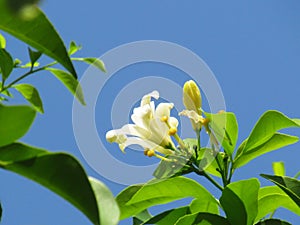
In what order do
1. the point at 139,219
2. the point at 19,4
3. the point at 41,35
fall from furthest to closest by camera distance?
the point at 139,219 → the point at 41,35 → the point at 19,4

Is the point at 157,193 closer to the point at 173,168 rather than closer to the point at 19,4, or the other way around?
the point at 173,168

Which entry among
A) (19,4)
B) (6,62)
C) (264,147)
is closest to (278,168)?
(264,147)

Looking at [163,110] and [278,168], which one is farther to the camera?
[278,168]

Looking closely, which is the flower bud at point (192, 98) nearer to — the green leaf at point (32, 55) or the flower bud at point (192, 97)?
the flower bud at point (192, 97)

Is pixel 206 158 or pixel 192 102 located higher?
pixel 192 102

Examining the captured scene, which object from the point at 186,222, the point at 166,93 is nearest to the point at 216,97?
the point at 166,93

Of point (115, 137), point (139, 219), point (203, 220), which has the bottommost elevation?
point (139, 219)
